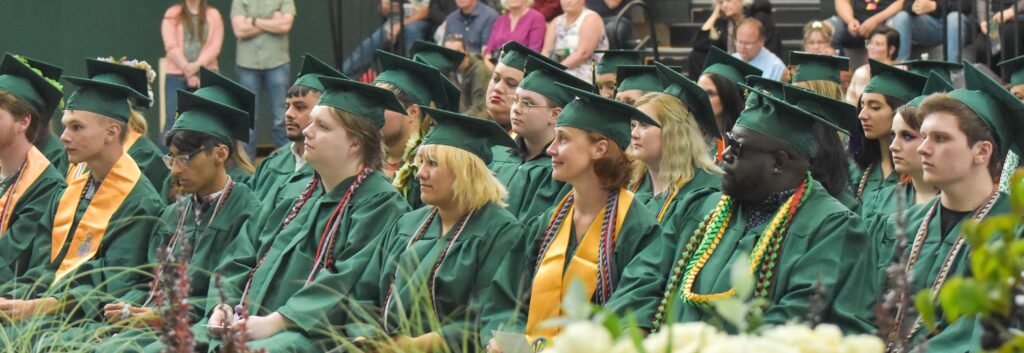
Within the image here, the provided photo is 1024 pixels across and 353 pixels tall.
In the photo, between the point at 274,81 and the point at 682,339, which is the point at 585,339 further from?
the point at 274,81

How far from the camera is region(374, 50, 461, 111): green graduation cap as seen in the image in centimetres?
767

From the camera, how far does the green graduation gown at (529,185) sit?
271 inches

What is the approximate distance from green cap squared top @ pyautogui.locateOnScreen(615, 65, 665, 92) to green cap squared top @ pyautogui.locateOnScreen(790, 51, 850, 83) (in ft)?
3.02

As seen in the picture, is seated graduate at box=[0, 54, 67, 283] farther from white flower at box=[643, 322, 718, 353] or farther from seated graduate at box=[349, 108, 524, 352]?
white flower at box=[643, 322, 718, 353]

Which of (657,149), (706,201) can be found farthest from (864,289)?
(657,149)

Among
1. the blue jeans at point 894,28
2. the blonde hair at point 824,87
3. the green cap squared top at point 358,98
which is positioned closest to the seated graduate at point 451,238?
the green cap squared top at point 358,98

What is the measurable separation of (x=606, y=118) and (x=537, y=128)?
1680 mm

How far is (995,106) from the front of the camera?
195 inches

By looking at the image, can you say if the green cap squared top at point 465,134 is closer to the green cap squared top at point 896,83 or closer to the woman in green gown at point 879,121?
the woman in green gown at point 879,121

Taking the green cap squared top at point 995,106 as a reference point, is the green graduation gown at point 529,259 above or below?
below

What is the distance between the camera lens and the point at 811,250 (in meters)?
4.65

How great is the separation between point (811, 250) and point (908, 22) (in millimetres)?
6639

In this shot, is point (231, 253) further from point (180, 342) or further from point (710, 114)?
point (180, 342)

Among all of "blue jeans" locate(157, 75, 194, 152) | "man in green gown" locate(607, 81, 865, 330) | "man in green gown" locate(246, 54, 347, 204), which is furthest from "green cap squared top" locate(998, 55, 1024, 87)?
"blue jeans" locate(157, 75, 194, 152)
